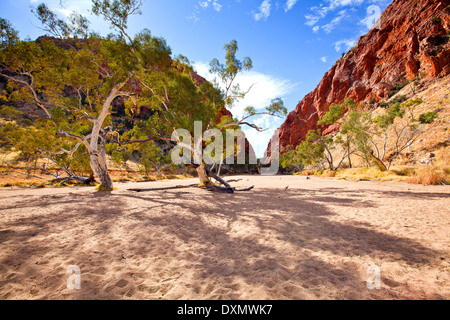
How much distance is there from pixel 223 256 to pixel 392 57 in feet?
285

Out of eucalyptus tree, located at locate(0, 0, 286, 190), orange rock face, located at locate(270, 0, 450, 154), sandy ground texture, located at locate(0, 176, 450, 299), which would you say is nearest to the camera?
sandy ground texture, located at locate(0, 176, 450, 299)

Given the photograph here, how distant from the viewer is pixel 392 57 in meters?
57.7

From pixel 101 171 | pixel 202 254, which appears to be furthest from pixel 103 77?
pixel 202 254

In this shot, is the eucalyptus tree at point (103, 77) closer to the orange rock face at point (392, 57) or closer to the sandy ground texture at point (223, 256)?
the sandy ground texture at point (223, 256)

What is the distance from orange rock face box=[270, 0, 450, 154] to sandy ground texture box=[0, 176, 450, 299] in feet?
205

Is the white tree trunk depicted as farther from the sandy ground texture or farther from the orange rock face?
the orange rock face

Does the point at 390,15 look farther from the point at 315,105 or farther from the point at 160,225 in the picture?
the point at 160,225

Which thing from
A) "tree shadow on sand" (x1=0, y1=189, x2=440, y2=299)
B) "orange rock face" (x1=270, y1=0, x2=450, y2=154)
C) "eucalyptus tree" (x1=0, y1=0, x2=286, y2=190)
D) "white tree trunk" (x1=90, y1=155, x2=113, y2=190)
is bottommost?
"tree shadow on sand" (x1=0, y1=189, x2=440, y2=299)

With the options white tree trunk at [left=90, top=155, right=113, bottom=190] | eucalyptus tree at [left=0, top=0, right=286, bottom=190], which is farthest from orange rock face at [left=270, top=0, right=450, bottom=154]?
white tree trunk at [left=90, top=155, right=113, bottom=190]

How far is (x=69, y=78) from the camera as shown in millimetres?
11328

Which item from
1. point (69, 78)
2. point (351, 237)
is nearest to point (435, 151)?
point (351, 237)

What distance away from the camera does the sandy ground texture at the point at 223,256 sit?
2.11 meters

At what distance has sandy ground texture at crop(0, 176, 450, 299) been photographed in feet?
6.93

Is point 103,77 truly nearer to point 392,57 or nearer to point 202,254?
point 202,254
